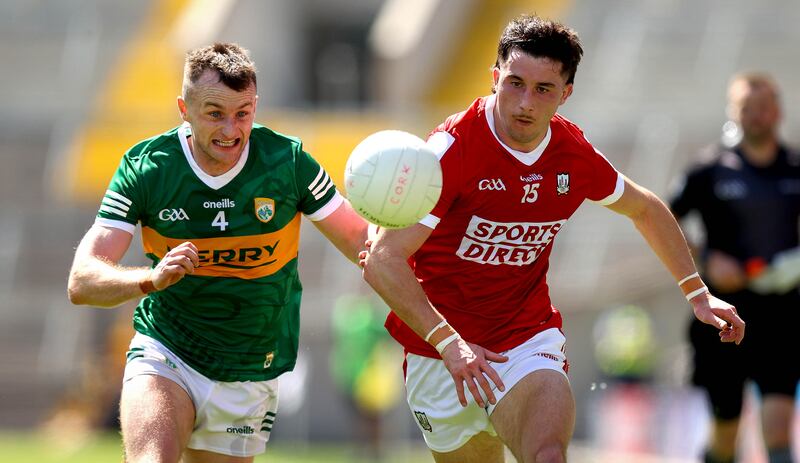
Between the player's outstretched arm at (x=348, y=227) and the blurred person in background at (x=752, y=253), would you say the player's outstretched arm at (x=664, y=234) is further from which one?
the blurred person in background at (x=752, y=253)

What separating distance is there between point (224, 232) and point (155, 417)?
38.8 inches

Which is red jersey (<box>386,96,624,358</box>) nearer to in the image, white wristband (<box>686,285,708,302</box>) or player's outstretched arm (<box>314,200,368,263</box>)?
player's outstretched arm (<box>314,200,368,263</box>)

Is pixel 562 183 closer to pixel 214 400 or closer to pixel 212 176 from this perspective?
pixel 212 176

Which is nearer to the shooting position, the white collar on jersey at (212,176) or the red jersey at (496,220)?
the red jersey at (496,220)

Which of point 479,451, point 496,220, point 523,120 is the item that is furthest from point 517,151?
point 479,451

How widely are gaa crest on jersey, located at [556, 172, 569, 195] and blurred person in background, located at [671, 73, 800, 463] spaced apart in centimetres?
315

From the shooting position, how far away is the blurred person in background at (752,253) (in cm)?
943

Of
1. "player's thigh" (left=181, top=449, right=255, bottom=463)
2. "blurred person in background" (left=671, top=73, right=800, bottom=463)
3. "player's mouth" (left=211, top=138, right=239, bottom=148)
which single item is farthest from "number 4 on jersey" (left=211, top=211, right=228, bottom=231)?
"blurred person in background" (left=671, top=73, right=800, bottom=463)

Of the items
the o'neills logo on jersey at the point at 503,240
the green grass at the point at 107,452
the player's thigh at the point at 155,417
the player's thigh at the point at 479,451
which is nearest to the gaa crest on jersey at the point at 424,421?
the player's thigh at the point at 479,451

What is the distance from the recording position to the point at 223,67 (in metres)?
6.35

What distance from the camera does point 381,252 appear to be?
19.7 feet

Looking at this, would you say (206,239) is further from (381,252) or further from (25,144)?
(25,144)

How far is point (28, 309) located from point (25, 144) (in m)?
4.47

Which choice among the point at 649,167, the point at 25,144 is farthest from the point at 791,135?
the point at 25,144
